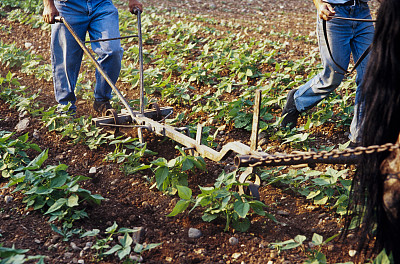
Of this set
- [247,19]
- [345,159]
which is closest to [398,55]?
[345,159]

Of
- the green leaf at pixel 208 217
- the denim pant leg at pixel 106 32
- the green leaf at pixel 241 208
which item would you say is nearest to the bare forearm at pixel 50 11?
the denim pant leg at pixel 106 32

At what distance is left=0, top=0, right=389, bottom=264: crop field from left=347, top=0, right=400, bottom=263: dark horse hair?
155 millimetres

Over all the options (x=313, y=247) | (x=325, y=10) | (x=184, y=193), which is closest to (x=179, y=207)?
(x=184, y=193)

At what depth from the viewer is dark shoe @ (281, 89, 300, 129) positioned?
3.83m

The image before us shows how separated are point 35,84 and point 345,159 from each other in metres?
4.04

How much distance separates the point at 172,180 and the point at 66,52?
173cm

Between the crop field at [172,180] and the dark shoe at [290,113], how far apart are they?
8 cm

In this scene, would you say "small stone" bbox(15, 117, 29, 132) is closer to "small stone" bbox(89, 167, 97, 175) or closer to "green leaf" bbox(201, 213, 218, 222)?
"small stone" bbox(89, 167, 97, 175)

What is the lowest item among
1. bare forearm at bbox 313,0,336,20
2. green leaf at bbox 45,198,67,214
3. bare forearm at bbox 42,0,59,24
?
green leaf at bbox 45,198,67,214

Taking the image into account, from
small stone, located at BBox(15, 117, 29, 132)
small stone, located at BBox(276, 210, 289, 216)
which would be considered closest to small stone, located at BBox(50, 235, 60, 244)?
small stone, located at BBox(276, 210, 289, 216)

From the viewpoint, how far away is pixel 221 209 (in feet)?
8.21

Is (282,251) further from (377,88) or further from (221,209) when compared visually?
(377,88)

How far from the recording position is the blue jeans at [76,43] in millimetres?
3891

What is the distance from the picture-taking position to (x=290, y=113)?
3.86m
